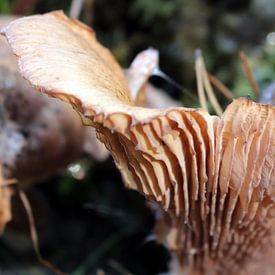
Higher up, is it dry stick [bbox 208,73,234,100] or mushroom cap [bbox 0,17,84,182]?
dry stick [bbox 208,73,234,100]

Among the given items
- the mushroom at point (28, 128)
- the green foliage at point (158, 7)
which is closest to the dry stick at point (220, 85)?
the mushroom at point (28, 128)

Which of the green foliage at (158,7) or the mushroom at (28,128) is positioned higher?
the green foliage at (158,7)

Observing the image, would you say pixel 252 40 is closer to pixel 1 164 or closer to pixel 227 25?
pixel 227 25

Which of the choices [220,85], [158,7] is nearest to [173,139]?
[220,85]

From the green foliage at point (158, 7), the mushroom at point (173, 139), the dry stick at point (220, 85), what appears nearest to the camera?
the mushroom at point (173, 139)

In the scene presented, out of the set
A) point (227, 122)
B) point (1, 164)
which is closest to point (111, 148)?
point (227, 122)

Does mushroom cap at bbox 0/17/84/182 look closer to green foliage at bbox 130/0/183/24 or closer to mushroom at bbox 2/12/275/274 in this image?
mushroom at bbox 2/12/275/274

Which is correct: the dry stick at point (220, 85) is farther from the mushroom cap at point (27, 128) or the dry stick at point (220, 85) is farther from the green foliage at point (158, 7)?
the green foliage at point (158, 7)

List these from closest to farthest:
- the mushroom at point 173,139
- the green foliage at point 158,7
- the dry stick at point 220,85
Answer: the mushroom at point 173,139, the dry stick at point 220,85, the green foliage at point 158,7

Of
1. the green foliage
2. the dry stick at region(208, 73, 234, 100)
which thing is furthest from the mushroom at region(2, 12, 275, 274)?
the green foliage
